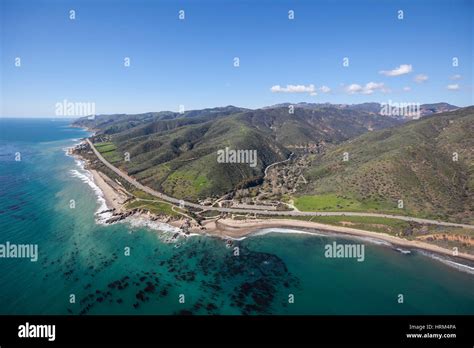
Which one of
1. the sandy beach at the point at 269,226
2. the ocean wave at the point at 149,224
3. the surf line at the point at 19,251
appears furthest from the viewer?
the ocean wave at the point at 149,224

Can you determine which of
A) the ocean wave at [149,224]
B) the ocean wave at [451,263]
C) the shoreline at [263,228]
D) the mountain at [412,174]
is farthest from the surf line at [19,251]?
the ocean wave at [451,263]

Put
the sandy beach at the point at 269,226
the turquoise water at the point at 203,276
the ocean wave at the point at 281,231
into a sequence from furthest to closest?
the ocean wave at the point at 281,231
the sandy beach at the point at 269,226
the turquoise water at the point at 203,276

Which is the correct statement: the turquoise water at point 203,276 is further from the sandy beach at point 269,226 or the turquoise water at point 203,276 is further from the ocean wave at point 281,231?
the sandy beach at point 269,226

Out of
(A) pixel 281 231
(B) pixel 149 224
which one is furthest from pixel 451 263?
(B) pixel 149 224

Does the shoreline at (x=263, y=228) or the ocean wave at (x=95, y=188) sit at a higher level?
the ocean wave at (x=95, y=188)

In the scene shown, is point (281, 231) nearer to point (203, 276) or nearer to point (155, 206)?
point (203, 276)

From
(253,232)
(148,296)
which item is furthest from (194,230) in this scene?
(148,296)
